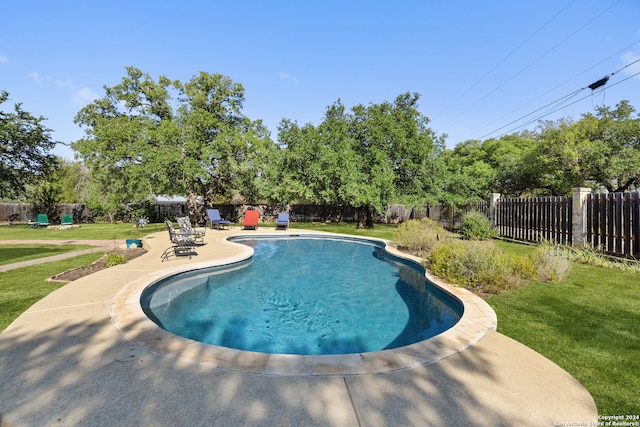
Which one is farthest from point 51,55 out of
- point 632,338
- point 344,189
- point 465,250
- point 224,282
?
point 632,338

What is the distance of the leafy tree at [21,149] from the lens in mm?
21125

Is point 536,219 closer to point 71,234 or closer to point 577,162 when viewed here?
point 577,162

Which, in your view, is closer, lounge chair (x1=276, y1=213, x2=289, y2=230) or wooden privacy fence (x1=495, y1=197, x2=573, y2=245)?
wooden privacy fence (x1=495, y1=197, x2=573, y2=245)

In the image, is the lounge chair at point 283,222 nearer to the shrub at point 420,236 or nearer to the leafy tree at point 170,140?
the leafy tree at point 170,140

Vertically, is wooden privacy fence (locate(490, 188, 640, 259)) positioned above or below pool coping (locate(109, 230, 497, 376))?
above

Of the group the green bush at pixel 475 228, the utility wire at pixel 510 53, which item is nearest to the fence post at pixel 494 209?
the green bush at pixel 475 228

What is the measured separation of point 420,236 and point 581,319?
6034 millimetres

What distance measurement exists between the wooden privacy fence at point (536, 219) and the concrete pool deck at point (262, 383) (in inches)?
380

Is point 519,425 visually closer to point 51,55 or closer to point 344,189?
point 344,189

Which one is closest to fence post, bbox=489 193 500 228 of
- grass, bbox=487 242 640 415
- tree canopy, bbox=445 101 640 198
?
tree canopy, bbox=445 101 640 198

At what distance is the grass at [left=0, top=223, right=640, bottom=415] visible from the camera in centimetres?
278

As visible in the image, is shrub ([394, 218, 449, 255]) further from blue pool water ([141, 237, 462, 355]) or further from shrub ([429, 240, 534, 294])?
shrub ([429, 240, 534, 294])

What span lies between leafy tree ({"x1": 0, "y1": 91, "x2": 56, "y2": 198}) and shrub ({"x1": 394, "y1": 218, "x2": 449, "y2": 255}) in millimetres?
27150

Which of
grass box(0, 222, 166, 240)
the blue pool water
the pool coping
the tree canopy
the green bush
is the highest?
the tree canopy
